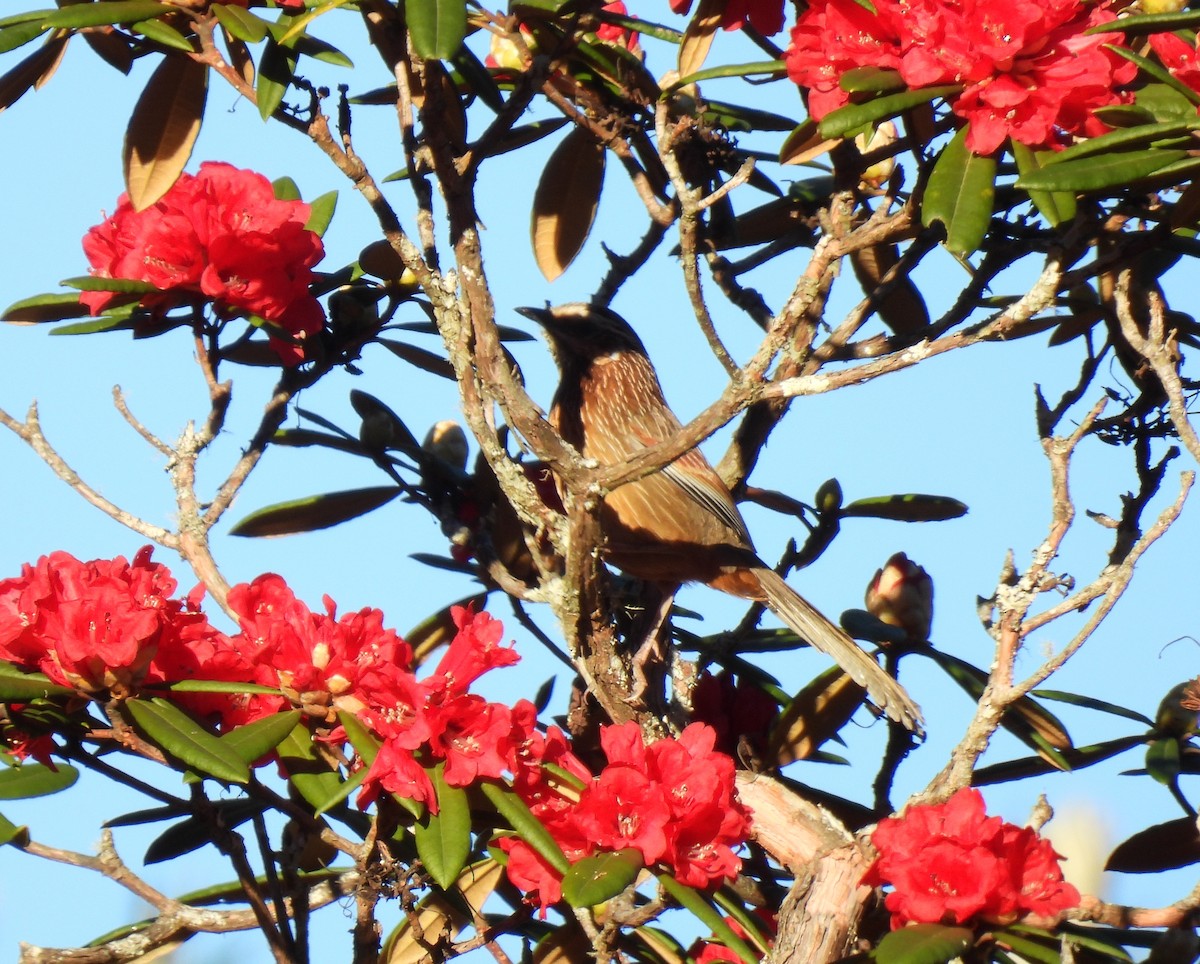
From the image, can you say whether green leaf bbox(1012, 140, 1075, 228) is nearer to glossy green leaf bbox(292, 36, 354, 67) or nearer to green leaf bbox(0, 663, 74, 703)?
glossy green leaf bbox(292, 36, 354, 67)

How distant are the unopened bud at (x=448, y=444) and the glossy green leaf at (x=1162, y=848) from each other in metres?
1.97

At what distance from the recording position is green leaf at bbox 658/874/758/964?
2.51 meters

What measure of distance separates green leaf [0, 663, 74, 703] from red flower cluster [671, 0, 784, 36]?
6.55 feet

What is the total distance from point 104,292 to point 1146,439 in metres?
2.46

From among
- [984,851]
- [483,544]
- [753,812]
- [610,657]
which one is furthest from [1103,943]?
Result: [483,544]

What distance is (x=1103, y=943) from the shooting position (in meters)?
2.46

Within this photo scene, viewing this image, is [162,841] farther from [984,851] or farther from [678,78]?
[678,78]

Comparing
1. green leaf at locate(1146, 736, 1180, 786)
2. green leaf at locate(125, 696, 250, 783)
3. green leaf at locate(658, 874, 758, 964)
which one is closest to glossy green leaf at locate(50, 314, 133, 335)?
green leaf at locate(125, 696, 250, 783)

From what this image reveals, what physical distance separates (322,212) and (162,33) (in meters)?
0.98

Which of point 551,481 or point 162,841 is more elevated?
point 551,481

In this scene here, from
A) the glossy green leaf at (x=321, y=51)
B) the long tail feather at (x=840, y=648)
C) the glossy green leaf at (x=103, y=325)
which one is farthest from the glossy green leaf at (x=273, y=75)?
the long tail feather at (x=840, y=648)

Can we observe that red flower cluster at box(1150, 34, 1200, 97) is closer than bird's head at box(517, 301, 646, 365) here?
Yes

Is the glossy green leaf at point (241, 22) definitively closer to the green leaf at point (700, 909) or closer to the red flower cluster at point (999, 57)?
the red flower cluster at point (999, 57)

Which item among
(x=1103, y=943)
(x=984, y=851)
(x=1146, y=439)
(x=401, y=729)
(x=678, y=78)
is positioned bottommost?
(x=1103, y=943)
